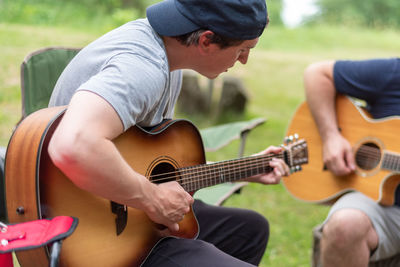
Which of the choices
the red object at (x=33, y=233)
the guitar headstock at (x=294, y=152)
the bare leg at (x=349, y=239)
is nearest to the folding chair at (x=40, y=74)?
the red object at (x=33, y=233)

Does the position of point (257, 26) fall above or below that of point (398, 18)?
above

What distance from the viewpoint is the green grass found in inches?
149

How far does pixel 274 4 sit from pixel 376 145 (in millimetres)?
10546

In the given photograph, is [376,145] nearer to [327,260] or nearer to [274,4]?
[327,260]

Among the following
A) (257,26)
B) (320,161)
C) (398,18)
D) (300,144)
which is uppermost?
(257,26)

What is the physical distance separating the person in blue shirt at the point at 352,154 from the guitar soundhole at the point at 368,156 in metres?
0.05

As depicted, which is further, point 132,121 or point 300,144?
point 300,144

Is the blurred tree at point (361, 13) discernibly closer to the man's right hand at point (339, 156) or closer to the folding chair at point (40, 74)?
the man's right hand at point (339, 156)

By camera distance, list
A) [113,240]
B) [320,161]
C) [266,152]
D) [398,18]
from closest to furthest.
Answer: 1. [113,240]
2. [266,152]
3. [320,161]
4. [398,18]

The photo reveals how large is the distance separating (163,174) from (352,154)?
4.40 feet

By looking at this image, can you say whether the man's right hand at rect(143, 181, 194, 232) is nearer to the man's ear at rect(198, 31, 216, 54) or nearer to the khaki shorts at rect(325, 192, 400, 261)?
the man's ear at rect(198, 31, 216, 54)

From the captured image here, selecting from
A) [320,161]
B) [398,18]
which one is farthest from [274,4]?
[320,161]

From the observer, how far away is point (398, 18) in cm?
1221

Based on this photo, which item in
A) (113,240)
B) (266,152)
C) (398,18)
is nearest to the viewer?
(113,240)
